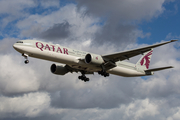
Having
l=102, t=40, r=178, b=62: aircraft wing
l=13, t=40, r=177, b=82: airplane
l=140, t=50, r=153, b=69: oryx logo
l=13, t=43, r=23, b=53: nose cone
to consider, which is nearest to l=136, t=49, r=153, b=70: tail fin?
l=140, t=50, r=153, b=69: oryx logo

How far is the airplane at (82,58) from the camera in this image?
34.5m

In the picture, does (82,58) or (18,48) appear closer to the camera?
(18,48)

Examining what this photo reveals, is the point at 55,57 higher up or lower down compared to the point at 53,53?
lower down

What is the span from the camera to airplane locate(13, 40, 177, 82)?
34469 mm

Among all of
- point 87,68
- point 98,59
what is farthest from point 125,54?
point 87,68

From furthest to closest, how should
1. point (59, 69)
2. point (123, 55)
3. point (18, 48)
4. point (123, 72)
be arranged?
point (59, 69)
point (123, 72)
point (123, 55)
point (18, 48)

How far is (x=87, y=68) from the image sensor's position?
40188mm

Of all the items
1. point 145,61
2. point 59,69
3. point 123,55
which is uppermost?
point 145,61

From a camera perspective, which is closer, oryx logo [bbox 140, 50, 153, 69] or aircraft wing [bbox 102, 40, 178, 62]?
aircraft wing [bbox 102, 40, 178, 62]

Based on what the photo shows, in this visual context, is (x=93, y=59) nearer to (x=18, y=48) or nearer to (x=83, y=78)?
(x=83, y=78)

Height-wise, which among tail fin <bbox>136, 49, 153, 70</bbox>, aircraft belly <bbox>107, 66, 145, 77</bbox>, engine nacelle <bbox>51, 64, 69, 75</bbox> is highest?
tail fin <bbox>136, 49, 153, 70</bbox>

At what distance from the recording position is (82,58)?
38.0 metres

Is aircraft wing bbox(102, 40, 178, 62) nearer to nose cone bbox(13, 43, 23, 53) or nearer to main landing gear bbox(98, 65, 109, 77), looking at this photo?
main landing gear bbox(98, 65, 109, 77)

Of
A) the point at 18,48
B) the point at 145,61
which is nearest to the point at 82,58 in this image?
the point at 18,48
